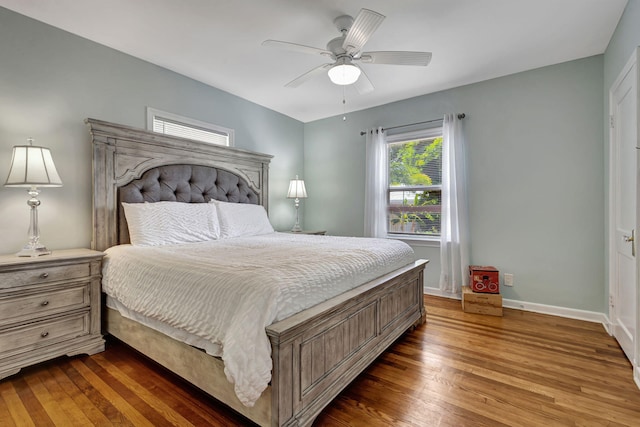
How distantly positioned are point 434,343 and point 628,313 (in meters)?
1.40

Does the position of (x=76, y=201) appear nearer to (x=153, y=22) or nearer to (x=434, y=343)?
(x=153, y=22)

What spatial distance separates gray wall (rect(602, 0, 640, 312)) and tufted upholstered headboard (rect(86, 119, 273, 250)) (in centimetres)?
365

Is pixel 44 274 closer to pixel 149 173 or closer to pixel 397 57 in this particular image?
pixel 149 173

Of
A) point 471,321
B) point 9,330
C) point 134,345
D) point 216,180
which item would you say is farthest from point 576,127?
point 9,330

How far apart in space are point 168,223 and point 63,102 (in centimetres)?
131

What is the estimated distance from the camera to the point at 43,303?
2029 mm

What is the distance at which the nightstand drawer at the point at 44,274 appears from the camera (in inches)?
74.1

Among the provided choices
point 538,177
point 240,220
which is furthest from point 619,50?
point 240,220

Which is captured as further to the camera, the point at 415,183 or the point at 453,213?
the point at 415,183

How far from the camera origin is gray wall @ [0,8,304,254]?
88.6 inches

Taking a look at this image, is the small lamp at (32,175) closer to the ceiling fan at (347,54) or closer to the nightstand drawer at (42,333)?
the nightstand drawer at (42,333)

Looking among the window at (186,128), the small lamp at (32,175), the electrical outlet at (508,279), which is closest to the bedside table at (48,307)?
the small lamp at (32,175)

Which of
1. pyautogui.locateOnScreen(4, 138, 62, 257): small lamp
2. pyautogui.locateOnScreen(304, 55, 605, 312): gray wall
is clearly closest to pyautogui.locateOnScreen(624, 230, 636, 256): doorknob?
pyautogui.locateOnScreen(304, 55, 605, 312): gray wall

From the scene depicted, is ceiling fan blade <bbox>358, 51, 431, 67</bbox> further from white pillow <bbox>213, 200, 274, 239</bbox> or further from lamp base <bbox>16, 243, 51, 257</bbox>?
lamp base <bbox>16, 243, 51, 257</bbox>
